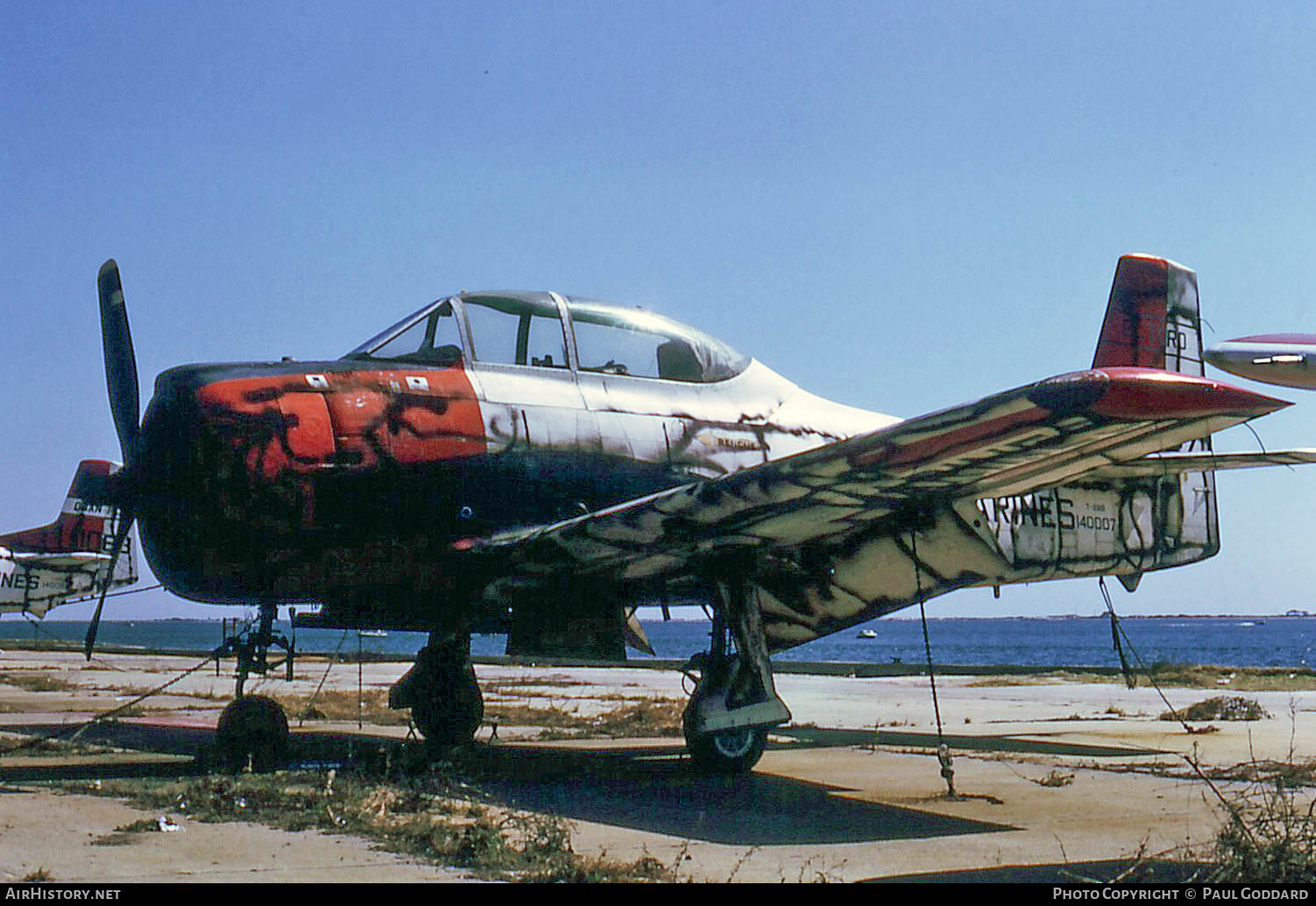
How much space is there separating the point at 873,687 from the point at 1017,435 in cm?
1674

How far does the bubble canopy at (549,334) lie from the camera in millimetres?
8984

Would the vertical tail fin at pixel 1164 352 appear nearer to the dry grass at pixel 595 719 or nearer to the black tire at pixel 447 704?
the dry grass at pixel 595 719

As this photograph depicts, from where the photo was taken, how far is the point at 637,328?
379 inches

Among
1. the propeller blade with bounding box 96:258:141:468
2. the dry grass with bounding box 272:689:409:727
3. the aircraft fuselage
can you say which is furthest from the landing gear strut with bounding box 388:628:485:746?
the dry grass with bounding box 272:689:409:727

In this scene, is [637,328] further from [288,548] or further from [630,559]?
[288,548]

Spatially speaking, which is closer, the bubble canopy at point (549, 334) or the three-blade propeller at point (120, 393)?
the three-blade propeller at point (120, 393)

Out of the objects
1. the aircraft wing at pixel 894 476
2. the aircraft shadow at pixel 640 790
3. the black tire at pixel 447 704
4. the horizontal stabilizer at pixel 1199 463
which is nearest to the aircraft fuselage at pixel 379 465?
the aircraft wing at pixel 894 476

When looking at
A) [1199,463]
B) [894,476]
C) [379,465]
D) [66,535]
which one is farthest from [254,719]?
[66,535]

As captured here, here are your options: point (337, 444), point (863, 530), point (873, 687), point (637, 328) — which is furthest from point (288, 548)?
point (873, 687)

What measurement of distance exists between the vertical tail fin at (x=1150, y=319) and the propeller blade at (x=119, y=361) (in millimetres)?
8703

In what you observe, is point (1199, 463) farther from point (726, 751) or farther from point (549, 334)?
point (549, 334)

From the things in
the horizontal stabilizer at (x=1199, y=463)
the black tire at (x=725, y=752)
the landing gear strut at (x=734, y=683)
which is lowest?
the black tire at (x=725, y=752)

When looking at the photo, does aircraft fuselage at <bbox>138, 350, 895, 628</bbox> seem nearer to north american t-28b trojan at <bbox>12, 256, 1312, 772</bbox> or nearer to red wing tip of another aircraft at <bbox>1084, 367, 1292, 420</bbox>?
north american t-28b trojan at <bbox>12, 256, 1312, 772</bbox>

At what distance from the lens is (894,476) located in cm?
673
